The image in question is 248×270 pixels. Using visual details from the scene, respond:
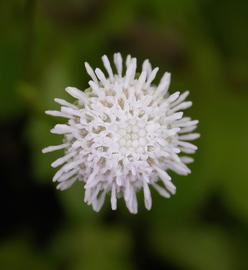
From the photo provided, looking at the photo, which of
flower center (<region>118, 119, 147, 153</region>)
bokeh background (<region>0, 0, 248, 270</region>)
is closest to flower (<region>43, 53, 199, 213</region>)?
flower center (<region>118, 119, 147, 153</region>)

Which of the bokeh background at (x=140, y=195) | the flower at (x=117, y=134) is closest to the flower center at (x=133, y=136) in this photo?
the flower at (x=117, y=134)

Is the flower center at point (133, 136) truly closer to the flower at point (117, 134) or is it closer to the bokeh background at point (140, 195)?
the flower at point (117, 134)

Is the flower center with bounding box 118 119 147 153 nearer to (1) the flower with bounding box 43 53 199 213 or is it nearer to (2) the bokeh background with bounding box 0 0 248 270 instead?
(1) the flower with bounding box 43 53 199 213

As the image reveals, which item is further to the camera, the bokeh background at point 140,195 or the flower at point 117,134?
the bokeh background at point 140,195

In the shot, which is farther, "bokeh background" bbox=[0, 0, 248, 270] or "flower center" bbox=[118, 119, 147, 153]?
"bokeh background" bbox=[0, 0, 248, 270]

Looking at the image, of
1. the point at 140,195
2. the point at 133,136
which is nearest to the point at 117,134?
the point at 133,136

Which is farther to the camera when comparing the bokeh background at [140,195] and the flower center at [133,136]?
the bokeh background at [140,195]
